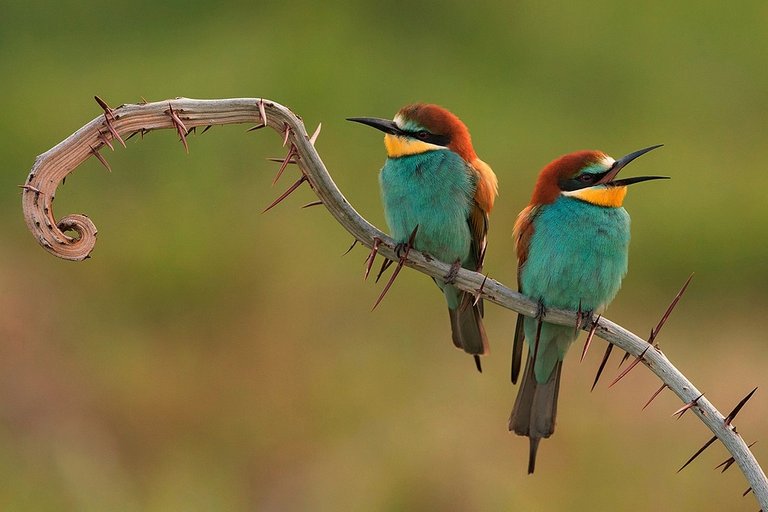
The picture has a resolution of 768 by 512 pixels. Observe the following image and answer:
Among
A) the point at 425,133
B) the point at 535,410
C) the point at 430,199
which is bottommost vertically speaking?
the point at 535,410

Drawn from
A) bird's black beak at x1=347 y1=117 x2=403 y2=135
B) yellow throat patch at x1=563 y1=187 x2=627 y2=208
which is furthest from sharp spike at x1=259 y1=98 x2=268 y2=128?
yellow throat patch at x1=563 y1=187 x2=627 y2=208

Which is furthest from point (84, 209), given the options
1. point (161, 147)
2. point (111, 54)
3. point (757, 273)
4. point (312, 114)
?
point (757, 273)

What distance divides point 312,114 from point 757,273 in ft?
6.54

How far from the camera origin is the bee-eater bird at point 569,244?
202 centimetres

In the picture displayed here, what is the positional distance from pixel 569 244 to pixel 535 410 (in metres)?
0.43

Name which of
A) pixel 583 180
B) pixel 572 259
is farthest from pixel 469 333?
pixel 583 180

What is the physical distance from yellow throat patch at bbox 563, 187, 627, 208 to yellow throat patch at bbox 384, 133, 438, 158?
1.01 feet

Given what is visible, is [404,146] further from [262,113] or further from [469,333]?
[262,113]

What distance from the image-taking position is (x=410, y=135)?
2.20m

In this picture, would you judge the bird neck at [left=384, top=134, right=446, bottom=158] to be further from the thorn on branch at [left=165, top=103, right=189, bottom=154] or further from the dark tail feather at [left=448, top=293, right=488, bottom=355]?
the thorn on branch at [left=165, top=103, right=189, bottom=154]

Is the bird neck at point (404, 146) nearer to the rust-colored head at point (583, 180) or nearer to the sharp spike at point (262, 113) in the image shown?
the rust-colored head at point (583, 180)

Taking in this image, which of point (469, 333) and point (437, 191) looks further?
point (437, 191)

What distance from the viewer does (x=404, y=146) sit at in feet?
7.27

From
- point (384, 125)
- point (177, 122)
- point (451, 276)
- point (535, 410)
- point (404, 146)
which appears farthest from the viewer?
point (404, 146)
